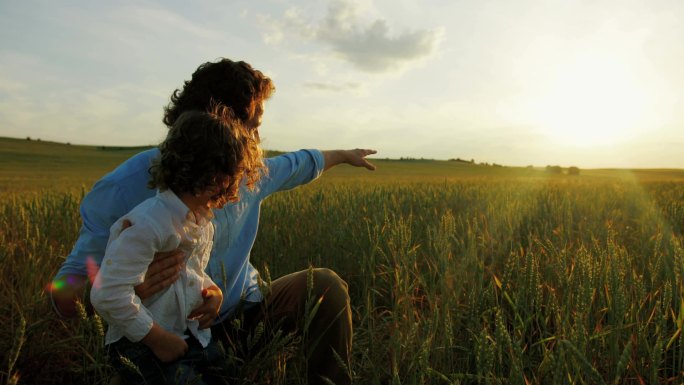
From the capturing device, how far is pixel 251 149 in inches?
63.6

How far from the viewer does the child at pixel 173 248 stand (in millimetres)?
1345

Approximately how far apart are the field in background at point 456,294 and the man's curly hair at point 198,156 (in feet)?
1.54

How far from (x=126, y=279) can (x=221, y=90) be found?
2.88 feet

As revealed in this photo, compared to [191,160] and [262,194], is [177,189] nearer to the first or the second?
[191,160]

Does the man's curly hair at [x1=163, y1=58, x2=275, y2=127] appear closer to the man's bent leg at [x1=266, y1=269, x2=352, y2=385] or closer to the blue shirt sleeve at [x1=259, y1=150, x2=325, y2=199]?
the blue shirt sleeve at [x1=259, y1=150, x2=325, y2=199]

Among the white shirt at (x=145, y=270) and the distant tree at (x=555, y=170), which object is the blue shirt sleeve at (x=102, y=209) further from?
the distant tree at (x=555, y=170)

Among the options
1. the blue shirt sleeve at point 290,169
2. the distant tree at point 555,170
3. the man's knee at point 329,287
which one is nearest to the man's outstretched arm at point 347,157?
the blue shirt sleeve at point 290,169

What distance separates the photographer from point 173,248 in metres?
1.48

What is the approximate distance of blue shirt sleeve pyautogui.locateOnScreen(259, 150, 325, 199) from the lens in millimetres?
2100

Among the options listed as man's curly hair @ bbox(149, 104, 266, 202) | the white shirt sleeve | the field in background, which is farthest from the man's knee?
the white shirt sleeve

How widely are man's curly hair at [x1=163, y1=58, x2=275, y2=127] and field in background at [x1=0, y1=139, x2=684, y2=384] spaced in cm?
81

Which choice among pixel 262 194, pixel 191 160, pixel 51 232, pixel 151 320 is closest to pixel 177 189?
pixel 191 160

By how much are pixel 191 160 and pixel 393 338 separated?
85 cm

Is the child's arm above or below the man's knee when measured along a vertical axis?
above
